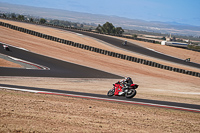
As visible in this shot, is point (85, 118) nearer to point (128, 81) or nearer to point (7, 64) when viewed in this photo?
point (128, 81)

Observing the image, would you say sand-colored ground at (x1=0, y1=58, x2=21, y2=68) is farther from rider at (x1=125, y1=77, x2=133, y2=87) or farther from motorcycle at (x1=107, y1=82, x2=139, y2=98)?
rider at (x1=125, y1=77, x2=133, y2=87)

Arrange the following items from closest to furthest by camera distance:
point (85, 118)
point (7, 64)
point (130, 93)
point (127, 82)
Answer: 1. point (85, 118)
2. point (130, 93)
3. point (127, 82)
4. point (7, 64)

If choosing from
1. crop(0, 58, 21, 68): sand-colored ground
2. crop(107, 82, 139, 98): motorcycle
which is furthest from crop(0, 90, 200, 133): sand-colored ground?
crop(0, 58, 21, 68): sand-colored ground

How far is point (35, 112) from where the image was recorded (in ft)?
31.9

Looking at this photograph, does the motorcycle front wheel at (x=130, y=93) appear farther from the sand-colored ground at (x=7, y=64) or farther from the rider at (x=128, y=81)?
the sand-colored ground at (x=7, y=64)

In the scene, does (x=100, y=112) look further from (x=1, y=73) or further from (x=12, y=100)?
(x=1, y=73)

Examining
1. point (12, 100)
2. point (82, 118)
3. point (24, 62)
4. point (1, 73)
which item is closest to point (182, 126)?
point (82, 118)

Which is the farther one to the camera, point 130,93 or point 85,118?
point 130,93

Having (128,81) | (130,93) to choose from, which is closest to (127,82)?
(128,81)

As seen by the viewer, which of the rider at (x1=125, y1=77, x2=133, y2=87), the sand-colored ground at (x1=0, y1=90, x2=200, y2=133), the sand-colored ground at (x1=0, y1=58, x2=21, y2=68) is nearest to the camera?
the sand-colored ground at (x1=0, y1=90, x2=200, y2=133)

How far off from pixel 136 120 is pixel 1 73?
16.4 metres

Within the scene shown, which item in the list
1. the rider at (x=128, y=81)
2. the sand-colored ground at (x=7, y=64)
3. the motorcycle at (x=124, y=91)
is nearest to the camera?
the motorcycle at (x=124, y=91)

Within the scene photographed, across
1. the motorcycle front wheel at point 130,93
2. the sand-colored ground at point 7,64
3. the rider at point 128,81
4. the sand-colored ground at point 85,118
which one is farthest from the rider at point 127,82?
the sand-colored ground at point 7,64

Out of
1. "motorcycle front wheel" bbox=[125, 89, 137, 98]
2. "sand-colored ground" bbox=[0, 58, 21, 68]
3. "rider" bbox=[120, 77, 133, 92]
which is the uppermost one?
"rider" bbox=[120, 77, 133, 92]
